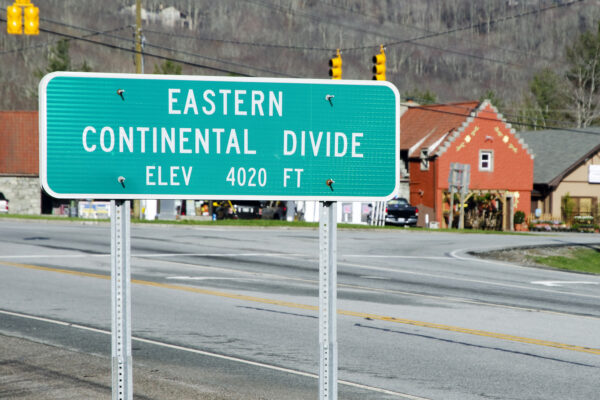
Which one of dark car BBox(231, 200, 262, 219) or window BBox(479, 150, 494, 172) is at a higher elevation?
window BBox(479, 150, 494, 172)

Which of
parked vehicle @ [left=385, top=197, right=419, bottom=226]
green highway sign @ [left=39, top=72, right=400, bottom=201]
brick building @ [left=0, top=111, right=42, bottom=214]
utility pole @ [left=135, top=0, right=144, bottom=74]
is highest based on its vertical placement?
utility pole @ [left=135, top=0, right=144, bottom=74]

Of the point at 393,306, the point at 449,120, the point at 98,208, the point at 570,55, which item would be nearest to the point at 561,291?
the point at 393,306

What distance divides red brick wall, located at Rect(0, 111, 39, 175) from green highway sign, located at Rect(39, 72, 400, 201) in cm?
5730

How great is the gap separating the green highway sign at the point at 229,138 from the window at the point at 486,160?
52922 millimetres

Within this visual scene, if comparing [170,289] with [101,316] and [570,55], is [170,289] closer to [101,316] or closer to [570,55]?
[101,316]

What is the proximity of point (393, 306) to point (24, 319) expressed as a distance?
20.3 feet

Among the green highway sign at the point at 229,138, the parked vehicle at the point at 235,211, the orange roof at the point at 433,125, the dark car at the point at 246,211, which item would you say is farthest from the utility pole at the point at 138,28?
the green highway sign at the point at 229,138

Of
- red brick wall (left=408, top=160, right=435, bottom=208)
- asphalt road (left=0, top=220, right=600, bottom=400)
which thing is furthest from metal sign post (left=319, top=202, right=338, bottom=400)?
red brick wall (left=408, top=160, right=435, bottom=208)

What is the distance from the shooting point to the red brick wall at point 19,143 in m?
59.2

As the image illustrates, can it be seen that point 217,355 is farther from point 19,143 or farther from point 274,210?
point 19,143

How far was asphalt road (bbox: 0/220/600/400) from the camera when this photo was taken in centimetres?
841

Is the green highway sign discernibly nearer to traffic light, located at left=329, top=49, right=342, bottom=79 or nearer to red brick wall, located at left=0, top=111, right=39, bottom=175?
traffic light, located at left=329, top=49, right=342, bottom=79

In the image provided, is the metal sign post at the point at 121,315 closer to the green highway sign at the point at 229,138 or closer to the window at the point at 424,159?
the green highway sign at the point at 229,138

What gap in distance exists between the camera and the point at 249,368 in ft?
30.0
